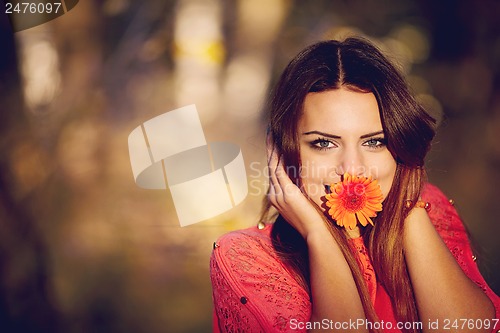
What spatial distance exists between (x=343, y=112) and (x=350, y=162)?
0.14 m

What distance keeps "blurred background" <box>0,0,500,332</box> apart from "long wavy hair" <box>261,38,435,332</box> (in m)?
0.61

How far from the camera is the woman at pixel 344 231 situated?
124 centimetres

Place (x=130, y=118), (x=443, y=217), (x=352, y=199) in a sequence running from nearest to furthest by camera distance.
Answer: (x=352, y=199)
(x=443, y=217)
(x=130, y=118)

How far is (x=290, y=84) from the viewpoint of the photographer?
1.37 m

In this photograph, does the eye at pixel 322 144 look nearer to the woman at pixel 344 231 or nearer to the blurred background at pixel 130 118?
the woman at pixel 344 231

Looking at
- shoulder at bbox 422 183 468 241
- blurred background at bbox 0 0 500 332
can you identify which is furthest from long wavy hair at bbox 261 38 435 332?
blurred background at bbox 0 0 500 332

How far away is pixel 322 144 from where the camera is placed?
4.36 ft

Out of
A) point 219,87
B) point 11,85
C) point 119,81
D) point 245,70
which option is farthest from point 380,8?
point 11,85

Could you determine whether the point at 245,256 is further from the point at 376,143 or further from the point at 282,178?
the point at 376,143

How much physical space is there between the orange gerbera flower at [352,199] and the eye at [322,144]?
0.11 meters

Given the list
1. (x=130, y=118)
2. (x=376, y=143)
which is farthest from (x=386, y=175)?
(x=130, y=118)

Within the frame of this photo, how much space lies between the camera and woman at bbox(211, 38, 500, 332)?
1244 mm

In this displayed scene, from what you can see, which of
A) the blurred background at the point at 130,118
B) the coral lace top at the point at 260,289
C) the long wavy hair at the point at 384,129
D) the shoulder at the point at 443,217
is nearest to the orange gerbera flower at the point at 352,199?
the long wavy hair at the point at 384,129

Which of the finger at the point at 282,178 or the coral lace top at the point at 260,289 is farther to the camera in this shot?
the finger at the point at 282,178
